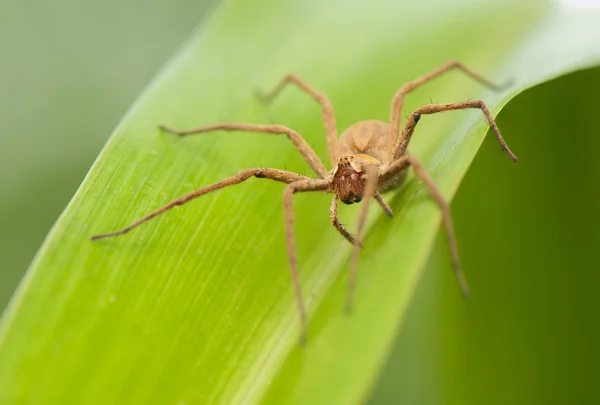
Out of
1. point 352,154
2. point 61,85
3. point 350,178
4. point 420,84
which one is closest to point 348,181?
point 350,178

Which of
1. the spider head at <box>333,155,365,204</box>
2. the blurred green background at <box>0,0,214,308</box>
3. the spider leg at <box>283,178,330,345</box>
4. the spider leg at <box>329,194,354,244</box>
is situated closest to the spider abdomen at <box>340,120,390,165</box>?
the spider head at <box>333,155,365,204</box>

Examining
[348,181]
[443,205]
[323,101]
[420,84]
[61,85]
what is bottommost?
[443,205]

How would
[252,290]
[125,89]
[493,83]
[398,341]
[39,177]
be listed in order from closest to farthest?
1. [252,290]
2. [493,83]
3. [398,341]
4. [39,177]
5. [125,89]

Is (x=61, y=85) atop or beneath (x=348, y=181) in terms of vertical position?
atop

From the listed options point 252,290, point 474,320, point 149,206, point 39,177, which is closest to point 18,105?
point 39,177

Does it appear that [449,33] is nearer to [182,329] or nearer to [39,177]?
[182,329]

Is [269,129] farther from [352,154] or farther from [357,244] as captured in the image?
[357,244]

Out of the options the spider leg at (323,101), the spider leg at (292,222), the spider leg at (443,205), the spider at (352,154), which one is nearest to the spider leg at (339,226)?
the spider at (352,154)
